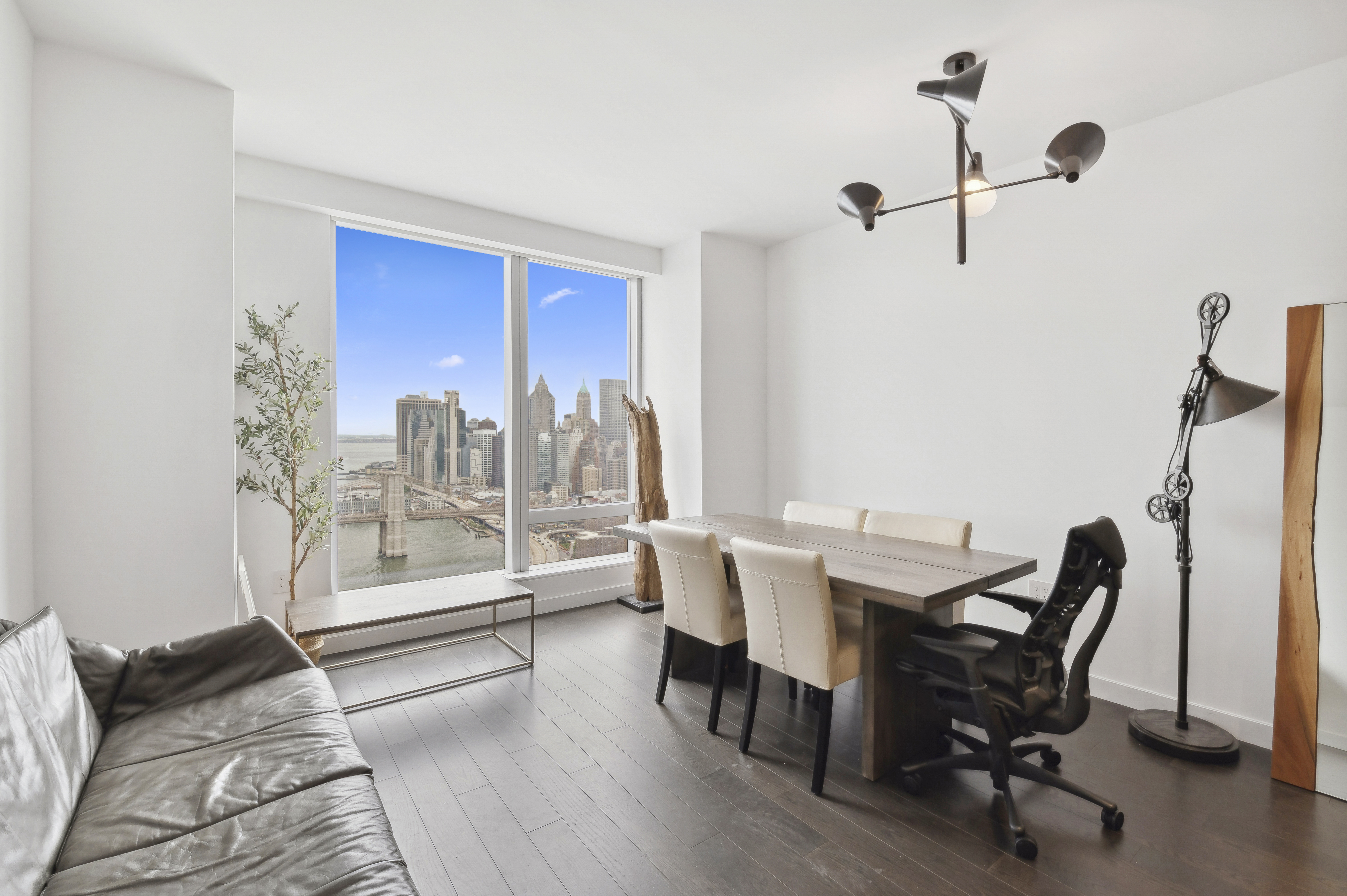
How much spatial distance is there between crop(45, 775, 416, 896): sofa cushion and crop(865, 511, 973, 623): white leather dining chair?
2.36m

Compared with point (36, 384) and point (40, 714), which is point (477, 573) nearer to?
point (36, 384)

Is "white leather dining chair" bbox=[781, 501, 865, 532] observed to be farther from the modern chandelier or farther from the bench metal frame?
the bench metal frame

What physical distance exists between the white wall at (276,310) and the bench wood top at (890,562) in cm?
192

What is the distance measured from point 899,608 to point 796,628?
408 mm

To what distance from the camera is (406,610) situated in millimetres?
3053

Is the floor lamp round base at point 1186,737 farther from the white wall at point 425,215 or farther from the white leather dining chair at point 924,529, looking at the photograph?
the white wall at point 425,215

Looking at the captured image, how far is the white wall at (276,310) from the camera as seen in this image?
3367 mm

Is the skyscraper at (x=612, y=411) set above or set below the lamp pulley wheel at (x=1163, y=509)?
above

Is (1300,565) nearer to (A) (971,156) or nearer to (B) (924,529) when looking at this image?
(B) (924,529)

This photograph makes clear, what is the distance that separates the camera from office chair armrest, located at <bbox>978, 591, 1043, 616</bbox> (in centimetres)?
220

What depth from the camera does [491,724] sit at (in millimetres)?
2732

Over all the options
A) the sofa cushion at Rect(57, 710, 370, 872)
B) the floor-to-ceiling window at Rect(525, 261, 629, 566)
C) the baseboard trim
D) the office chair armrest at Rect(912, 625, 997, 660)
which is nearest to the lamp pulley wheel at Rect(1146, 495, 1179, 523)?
the baseboard trim

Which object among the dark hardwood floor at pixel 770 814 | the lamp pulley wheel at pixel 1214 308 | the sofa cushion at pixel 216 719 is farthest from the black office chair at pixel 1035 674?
the sofa cushion at pixel 216 719

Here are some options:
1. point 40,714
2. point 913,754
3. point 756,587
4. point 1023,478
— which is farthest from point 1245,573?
point 40,714
